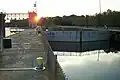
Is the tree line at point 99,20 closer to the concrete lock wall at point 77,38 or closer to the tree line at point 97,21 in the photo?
the tree line at point 97,21

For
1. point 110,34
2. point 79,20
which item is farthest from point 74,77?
point 79,20

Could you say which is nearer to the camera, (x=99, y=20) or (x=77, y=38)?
(x=77, y=38)

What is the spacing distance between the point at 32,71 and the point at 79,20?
127 metres

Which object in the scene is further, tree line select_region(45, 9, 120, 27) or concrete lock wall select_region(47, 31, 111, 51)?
tree line select_region(45, 9, 120, 27)

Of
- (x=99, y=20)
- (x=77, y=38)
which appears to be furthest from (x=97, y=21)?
(x=77, y=38)

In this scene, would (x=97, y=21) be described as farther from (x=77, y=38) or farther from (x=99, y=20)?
(x=77, y=38)

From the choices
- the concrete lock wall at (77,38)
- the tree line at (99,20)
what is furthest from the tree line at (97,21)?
the concrete lock wall at (77,38)

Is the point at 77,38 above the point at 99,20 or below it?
below

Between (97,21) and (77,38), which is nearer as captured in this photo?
(77,38)

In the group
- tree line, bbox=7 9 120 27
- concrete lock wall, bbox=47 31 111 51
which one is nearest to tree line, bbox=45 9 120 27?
tree line, bbox=7 9 120 27

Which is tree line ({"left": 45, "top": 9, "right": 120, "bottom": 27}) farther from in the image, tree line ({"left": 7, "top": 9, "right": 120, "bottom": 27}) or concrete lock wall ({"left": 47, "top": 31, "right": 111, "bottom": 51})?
concrete lock wall ({"left": 47, "top": 31, "right": 111, "bottom": 51})

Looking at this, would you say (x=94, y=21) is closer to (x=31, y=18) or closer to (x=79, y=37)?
(x=79, y=37)

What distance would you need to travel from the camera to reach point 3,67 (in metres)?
14.1

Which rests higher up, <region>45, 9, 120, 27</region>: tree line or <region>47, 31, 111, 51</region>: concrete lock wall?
<region>45, 9, 120, 27</region>: tree line
